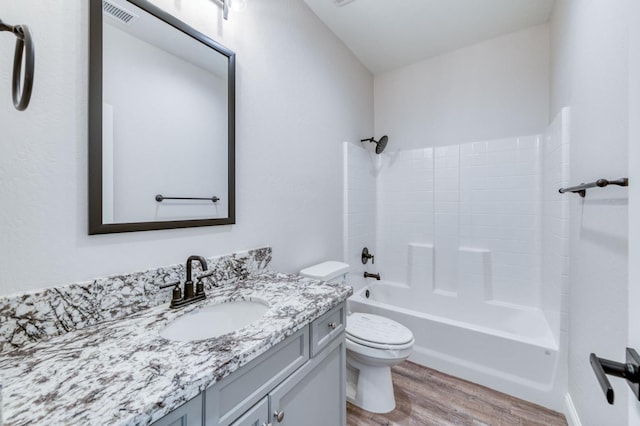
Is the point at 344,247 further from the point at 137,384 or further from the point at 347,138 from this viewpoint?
the point at 137,384

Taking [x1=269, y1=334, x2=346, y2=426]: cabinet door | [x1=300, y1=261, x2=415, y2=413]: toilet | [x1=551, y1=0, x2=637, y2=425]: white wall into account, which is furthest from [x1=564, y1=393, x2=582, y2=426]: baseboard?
[x1=269, y1=334, x2=346, y2=426]: cabinet door

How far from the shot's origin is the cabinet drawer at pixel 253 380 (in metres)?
0.66

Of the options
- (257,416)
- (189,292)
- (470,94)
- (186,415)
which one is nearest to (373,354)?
(257,416)

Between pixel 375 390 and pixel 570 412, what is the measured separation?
106 centimetres

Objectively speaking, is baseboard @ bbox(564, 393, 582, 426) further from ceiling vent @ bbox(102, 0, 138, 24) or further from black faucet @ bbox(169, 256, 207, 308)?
ceiling vent @ bbox(102, 0, 138, 24)

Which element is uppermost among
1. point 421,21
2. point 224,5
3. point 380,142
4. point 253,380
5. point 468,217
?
point 421,21

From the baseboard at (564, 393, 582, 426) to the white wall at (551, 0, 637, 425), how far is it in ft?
0.14

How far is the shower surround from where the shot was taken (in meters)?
1.73

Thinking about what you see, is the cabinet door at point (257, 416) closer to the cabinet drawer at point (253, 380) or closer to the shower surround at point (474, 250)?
the cabinet drawer at point (253, 380)

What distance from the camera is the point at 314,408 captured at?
3.43 ft

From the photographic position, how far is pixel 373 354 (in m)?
1.55

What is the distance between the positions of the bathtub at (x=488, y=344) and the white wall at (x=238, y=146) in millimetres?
915

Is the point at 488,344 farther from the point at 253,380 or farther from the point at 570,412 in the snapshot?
the point at 253,380

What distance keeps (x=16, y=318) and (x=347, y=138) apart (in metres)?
2.16
